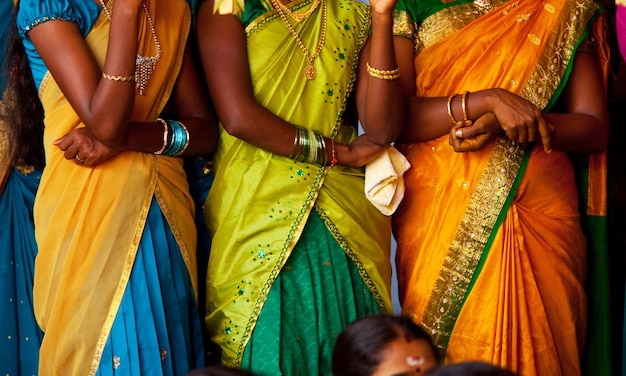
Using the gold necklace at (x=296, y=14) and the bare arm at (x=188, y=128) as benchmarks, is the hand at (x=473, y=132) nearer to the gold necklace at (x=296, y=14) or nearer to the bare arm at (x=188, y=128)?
the gold necklace at (x=296, y=14)

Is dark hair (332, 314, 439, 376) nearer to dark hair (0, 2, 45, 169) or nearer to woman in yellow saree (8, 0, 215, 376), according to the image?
woman in yellow saree (8, 0, 215, 376)

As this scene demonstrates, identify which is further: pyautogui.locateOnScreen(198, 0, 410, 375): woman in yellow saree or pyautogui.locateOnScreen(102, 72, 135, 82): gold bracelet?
pyautogui.locateOnScreen(198, 0, 410, 375): woman in yellow saree

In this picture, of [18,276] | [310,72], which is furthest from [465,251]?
[18,276]

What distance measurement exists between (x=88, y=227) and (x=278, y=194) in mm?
618

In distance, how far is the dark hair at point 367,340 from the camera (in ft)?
8.99

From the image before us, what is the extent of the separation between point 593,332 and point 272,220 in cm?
132

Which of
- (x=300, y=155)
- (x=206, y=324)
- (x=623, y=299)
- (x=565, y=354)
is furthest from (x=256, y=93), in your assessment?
(x=623, y=299)

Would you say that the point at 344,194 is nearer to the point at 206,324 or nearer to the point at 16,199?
the point at 206,324

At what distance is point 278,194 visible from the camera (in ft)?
11.6

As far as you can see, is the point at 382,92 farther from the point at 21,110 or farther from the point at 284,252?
the point at 21,110

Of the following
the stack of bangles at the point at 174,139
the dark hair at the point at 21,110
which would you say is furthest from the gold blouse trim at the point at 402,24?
the dark hair at the point at 21,110

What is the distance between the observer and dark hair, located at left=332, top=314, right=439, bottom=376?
8.99 ft

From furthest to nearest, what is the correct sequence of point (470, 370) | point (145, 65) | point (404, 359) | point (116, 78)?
point (145, 65) → point (116, 78) → point (404, 359) → point (470, 370)

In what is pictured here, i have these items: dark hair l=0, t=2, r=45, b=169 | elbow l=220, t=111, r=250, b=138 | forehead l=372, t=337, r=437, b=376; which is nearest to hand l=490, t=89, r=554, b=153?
elbow l=220, t=111, r=250, b=138
